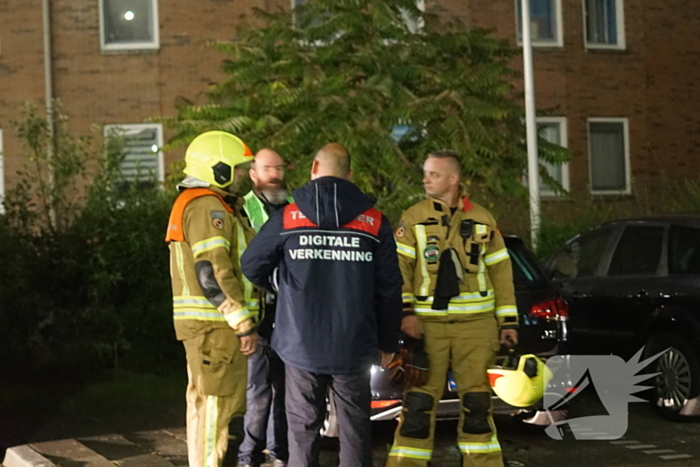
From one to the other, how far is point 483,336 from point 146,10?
14866mm

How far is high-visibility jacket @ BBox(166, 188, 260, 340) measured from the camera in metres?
5.45

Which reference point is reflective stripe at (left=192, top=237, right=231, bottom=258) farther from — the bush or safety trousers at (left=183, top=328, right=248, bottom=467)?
the bush

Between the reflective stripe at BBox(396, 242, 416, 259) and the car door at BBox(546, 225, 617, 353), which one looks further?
the car door at BBox(546, 225, 617, 353)

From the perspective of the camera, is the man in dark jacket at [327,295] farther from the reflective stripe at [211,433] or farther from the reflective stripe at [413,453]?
the reflective stripe at [413,453]

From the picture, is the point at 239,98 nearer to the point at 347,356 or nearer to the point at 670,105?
the point at 347,356

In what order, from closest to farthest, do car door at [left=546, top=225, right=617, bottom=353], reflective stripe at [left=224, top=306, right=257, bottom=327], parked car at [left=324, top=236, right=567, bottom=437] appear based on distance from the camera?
reflective stripe at [left=224, top=306, right=257, bottom=327], parked car at [left=324, top=236, right=567, bottom=437], car door at [left=546, top=225, right=617, bottom=353]

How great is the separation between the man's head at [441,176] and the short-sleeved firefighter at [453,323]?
0.08 m

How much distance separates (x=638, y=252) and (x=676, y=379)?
1.16 meters

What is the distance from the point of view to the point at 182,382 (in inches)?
416

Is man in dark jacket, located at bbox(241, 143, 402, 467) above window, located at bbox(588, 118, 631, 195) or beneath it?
beneath

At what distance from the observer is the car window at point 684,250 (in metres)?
8.47

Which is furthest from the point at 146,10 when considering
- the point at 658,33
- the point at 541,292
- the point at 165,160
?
the point at 541,292

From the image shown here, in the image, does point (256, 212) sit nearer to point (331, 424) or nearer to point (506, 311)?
point (331, 424)

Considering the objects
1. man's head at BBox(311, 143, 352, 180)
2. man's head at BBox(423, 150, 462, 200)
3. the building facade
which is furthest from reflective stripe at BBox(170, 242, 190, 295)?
the building facade
